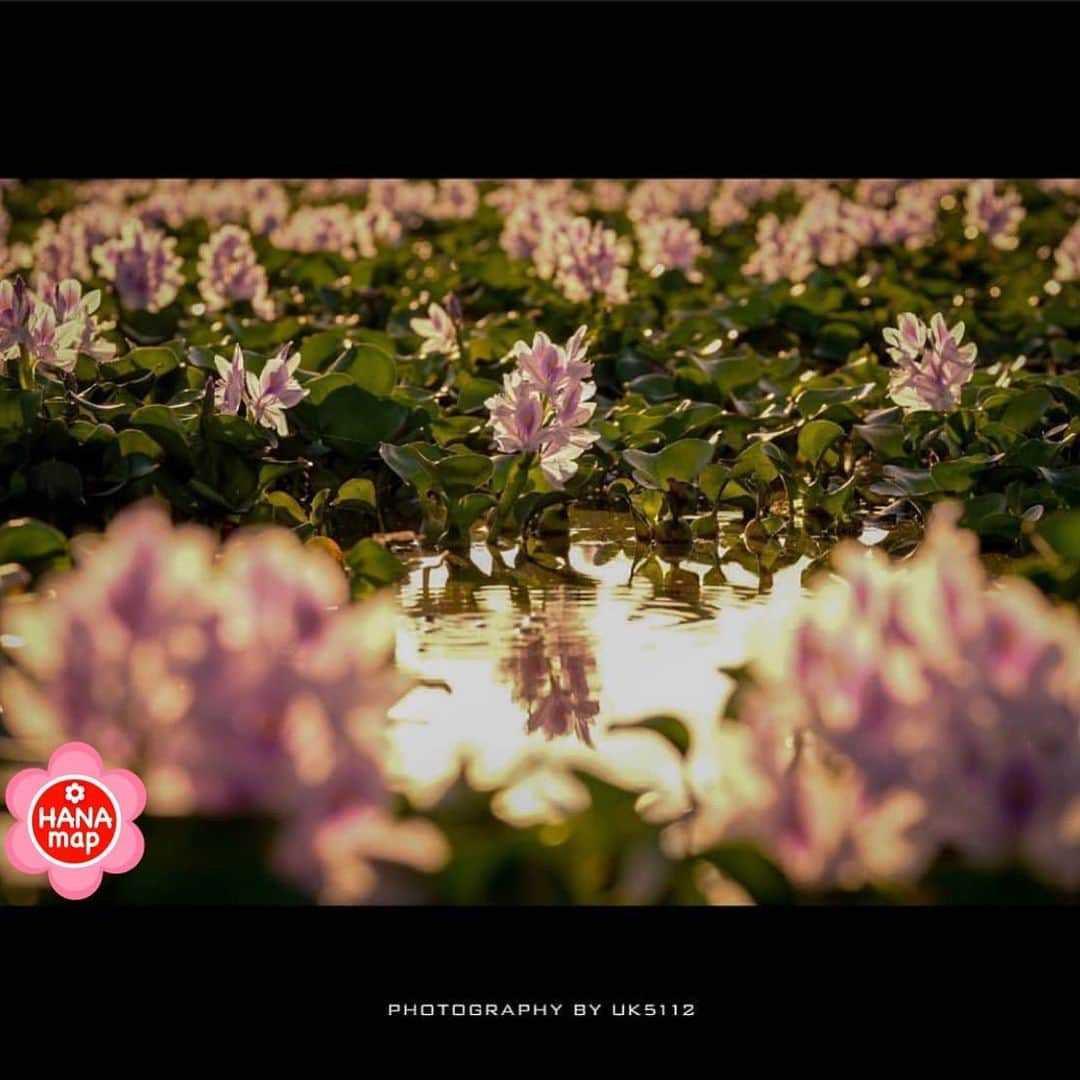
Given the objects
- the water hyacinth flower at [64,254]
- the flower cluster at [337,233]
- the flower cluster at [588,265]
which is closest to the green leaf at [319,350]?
the flower cluster at [588,265]

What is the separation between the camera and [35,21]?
95.3 inches

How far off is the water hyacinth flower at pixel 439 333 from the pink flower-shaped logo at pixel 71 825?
2398 millimetres

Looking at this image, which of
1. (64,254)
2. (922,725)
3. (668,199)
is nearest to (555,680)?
(922,725)

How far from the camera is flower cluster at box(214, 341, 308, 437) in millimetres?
3211

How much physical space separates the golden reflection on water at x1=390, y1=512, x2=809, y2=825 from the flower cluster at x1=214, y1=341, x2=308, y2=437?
1.05 ft

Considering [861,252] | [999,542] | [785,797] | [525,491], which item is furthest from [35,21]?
[861,252]

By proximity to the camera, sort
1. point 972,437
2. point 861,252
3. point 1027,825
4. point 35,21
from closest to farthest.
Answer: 1. point 1027,825
2. point 35,21
3. point 972,437
4. point 861,252

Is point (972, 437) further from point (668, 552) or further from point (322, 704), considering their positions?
point (322, 704)

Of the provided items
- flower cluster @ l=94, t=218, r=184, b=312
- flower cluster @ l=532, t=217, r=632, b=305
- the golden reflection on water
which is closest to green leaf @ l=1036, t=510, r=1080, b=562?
the golden reflection on water

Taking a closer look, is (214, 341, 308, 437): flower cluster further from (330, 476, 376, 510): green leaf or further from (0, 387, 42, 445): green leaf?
(0, 387, 42, 445): green leaf

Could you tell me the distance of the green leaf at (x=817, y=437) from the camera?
3.65 meters

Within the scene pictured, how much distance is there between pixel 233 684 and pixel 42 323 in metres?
1.97

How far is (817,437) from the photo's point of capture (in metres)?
3.67

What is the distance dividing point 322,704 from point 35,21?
4.26 feet
